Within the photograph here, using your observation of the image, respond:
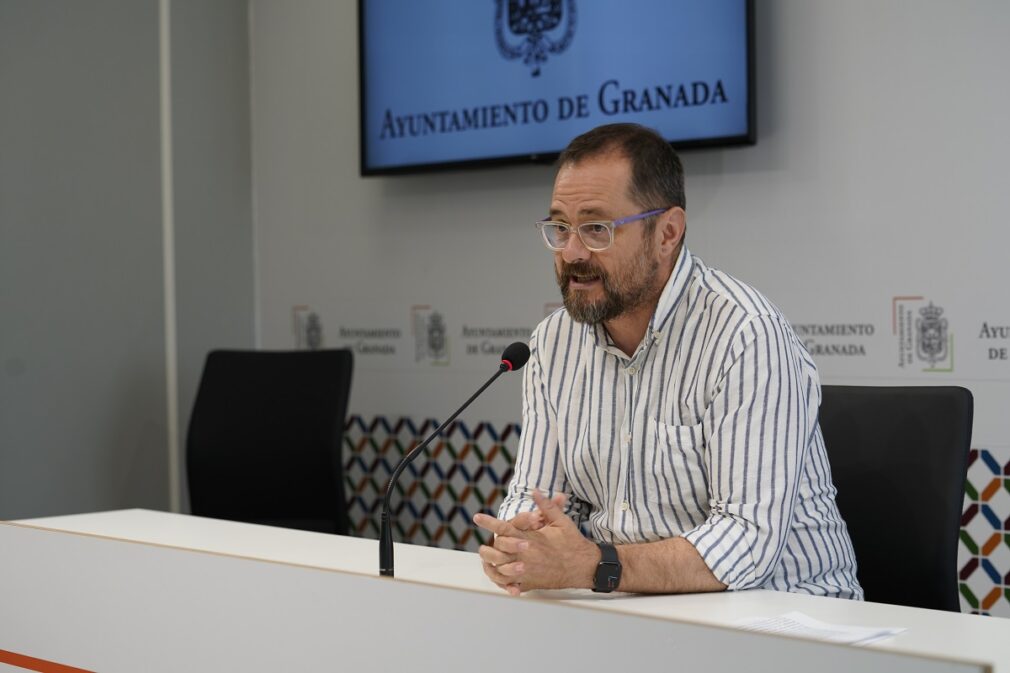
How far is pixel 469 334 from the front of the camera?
385 cm

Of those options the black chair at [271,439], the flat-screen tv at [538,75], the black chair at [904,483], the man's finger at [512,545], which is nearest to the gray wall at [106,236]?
the black chair at [271,439]

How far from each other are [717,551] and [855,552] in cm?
53

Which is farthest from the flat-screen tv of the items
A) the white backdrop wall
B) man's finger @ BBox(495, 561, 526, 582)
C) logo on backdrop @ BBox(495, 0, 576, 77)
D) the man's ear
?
man's finger @ BBox(495, 561, 526, 582)

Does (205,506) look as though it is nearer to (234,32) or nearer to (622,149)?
(234,32)

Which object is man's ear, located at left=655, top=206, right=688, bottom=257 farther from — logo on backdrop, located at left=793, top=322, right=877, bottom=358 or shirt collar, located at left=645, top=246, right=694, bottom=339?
logo on backdrop, located at left=793, top=322, right=877, bottom=358

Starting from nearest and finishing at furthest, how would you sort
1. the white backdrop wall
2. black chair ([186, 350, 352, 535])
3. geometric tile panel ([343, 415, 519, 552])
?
1. the white backdrop wall
2. black chair ([186, 350, 352, 535])
3. geometric tile panel ([343, 415, 519, 552])

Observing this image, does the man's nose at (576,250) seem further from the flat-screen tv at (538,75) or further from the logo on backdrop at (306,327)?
the logo on backdrop at (306,327)

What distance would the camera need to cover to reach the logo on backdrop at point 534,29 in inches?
140

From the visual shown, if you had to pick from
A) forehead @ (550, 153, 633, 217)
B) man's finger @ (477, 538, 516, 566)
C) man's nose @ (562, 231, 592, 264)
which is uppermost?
forehead @ (550, 153, 633, 217)

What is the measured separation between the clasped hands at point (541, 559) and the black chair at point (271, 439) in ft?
6.38

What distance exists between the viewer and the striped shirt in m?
1.73

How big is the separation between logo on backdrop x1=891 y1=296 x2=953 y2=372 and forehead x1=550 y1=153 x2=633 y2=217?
143 centimetres

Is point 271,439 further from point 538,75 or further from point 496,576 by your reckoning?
point 496,576

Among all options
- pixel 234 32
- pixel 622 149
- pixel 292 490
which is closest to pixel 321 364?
pixel 292 490
